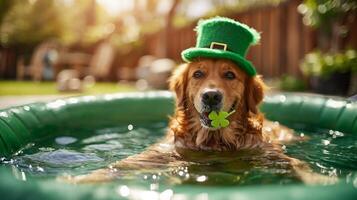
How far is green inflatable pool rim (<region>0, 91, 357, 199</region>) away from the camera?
2510 millimetres

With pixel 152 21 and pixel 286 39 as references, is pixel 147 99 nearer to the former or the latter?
pixel 286 39

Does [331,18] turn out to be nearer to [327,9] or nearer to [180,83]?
[327,9]

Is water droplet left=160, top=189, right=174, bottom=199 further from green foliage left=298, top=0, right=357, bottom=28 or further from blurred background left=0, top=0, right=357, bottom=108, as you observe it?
green foliage left=298, top=0, right=357, bottom=28

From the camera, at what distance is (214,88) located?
3908 millimetres

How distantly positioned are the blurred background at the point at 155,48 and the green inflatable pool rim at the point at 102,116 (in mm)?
2754

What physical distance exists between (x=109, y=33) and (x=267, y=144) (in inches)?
830

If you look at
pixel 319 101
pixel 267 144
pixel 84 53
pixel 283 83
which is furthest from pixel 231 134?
pixel 84 53

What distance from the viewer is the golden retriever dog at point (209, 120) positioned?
3.95 metres

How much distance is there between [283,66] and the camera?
1312 centimetres

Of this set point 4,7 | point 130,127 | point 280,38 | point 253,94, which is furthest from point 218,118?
point 4,7

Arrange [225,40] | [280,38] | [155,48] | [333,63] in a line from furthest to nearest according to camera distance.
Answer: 1. [155,48]
2. [280,38]
3. [333,63]
4. [225,40]

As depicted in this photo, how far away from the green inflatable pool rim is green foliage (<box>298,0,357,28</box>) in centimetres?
395

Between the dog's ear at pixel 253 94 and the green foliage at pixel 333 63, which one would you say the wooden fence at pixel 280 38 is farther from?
the dog's ear at pixel 253 94

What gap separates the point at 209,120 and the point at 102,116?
2.77 meters
